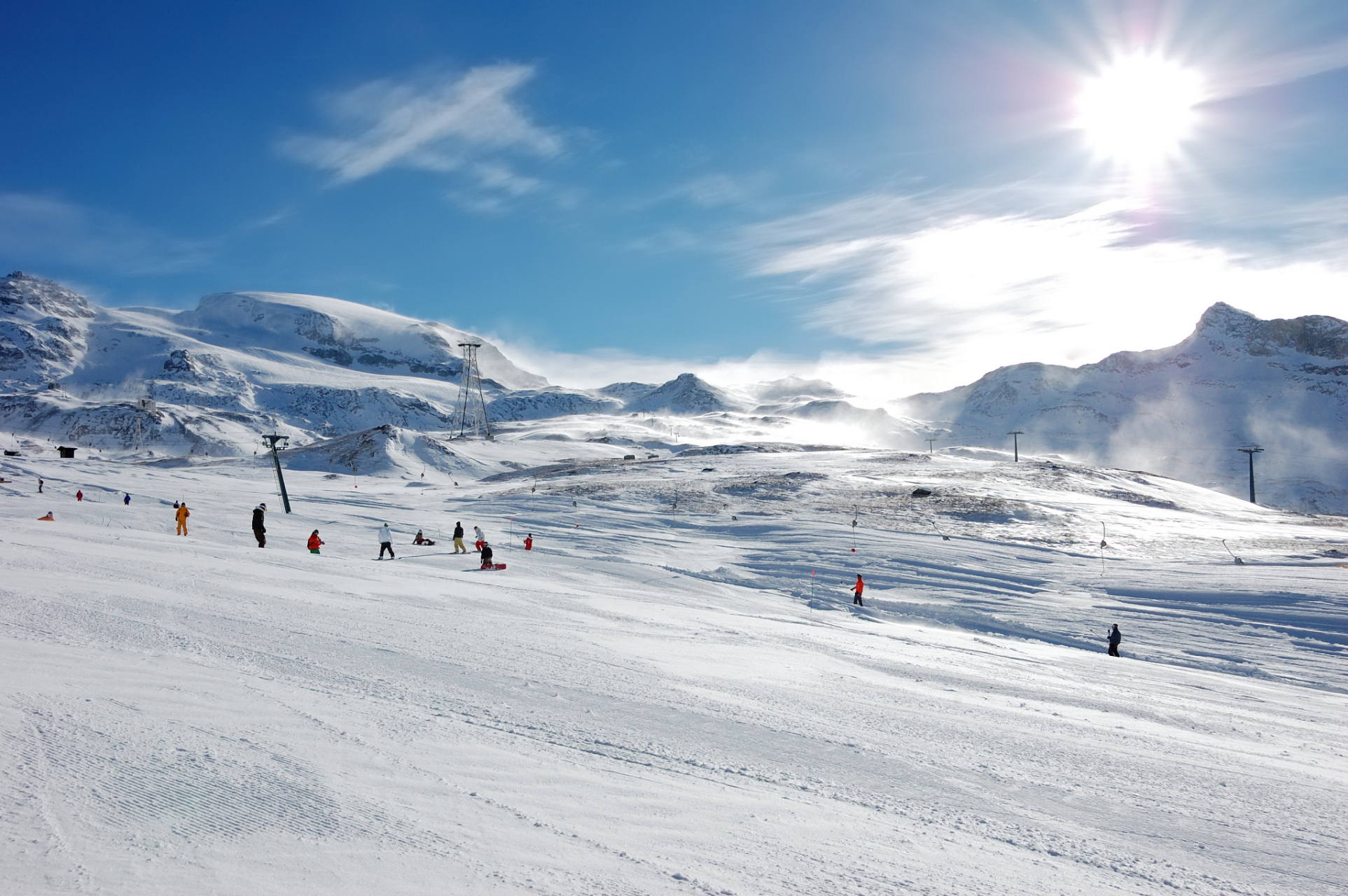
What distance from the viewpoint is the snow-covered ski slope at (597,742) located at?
165 inches

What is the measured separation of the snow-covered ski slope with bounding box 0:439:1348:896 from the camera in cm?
420

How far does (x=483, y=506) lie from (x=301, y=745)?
38.1 meters

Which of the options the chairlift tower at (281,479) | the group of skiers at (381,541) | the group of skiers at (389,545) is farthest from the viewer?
the chairlift tower at (281,479)

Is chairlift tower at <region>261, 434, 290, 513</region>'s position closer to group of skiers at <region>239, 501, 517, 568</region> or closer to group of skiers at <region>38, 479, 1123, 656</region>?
group of skiers at <region>38, 479, 1123, 656</region>

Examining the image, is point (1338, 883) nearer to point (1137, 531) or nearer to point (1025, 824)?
point (1025, 824)

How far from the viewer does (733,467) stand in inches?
2491

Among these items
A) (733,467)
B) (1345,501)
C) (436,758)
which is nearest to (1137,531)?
(733,467)

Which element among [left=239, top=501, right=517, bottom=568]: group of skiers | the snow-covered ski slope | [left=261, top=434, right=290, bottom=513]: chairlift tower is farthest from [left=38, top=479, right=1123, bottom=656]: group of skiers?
[left=261, top=434, right=290, bottom=513]: chairlift tower

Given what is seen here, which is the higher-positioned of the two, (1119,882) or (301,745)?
(301,745)

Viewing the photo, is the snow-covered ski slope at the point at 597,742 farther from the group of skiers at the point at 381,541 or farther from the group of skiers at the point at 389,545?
the group of skiers at the point at 381,541

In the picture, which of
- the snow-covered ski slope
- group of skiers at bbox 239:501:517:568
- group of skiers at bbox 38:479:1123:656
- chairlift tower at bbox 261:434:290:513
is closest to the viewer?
the snow-covered ski slope

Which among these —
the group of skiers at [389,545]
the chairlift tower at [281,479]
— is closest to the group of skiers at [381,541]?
the group of skiers at [389,545]

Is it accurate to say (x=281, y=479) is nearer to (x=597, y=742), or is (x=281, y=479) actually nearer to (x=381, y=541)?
(x=381, y=541)

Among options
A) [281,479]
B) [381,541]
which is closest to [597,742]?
[381,541]
